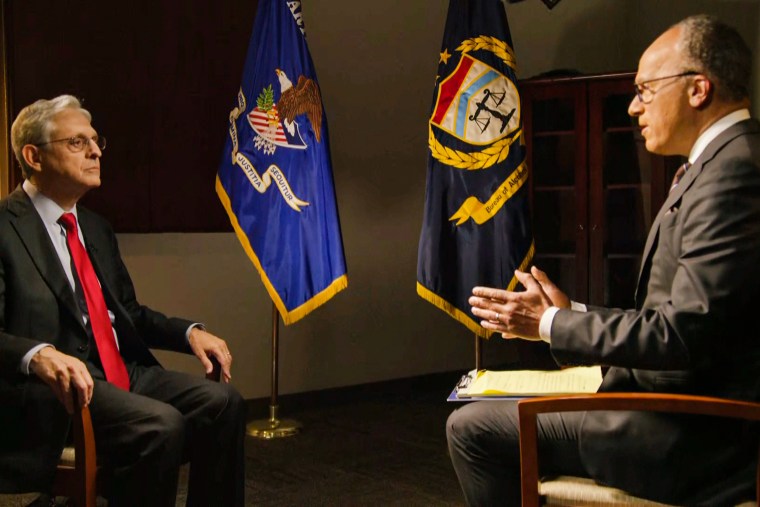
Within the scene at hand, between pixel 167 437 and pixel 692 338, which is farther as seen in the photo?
pixel 167 437

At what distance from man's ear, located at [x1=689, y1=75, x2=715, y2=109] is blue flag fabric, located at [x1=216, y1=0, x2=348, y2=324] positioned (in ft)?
8.44

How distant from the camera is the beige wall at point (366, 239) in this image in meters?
4.80

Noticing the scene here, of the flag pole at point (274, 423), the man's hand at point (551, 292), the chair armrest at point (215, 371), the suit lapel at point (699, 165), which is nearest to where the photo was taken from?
the suit lapel at point (699, 165)

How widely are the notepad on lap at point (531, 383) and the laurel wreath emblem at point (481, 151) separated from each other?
209 centimetres

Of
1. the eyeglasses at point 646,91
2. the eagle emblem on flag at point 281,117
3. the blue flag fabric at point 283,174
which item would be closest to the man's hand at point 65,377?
the eyeglasses at point 646,91

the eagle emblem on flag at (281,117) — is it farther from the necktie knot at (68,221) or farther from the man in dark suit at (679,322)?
the man in dark suit at (679,322)

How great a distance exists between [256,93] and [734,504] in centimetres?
→ 309

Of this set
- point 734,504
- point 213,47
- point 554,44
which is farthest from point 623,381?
point 554,44

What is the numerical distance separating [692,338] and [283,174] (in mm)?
2823

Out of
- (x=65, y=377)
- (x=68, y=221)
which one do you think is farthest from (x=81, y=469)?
(x=68, y=221)

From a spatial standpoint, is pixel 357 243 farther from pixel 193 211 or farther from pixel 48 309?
pixel 48 309

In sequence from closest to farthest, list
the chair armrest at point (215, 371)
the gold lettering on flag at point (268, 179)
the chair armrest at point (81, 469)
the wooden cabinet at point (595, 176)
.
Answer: the chair armrest at point (81, 469), the chair armrest at point (215, 371), the gold lettering on flag at point (268, 179), the wooden cabinet at point (595, 176)

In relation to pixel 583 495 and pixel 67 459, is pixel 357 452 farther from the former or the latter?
pixel 583 495

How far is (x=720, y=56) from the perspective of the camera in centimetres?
189
